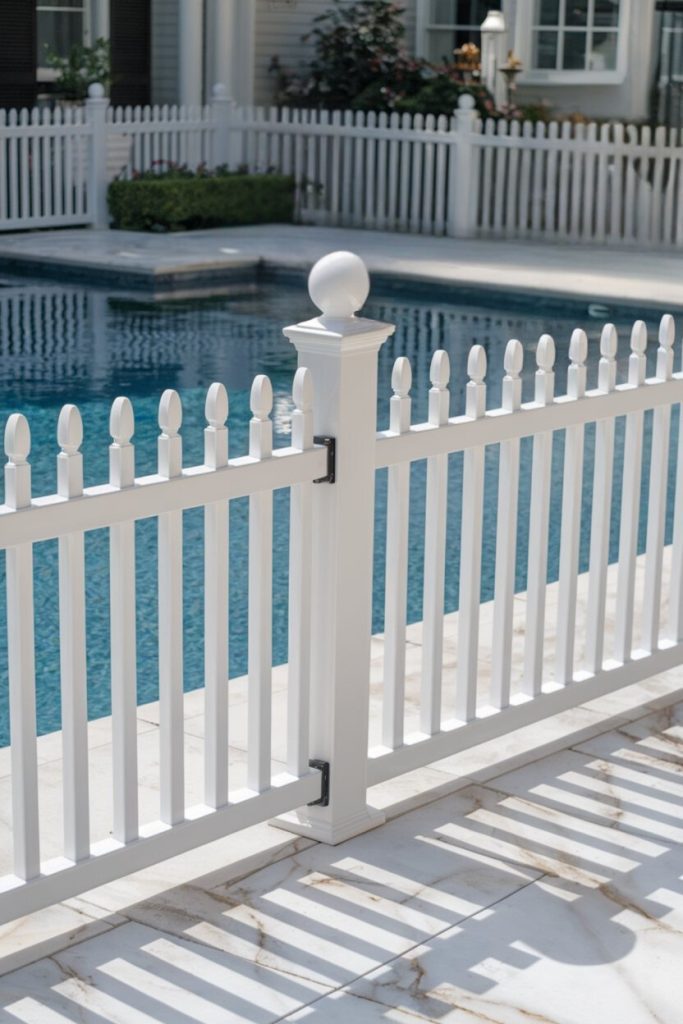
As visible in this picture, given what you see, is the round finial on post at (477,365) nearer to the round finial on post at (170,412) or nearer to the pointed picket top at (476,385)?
the pointed picket top at (476,385)

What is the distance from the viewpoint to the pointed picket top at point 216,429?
2.97 meters

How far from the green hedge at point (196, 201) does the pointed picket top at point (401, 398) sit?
11858 millimetres

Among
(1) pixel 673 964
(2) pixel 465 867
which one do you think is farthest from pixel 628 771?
(1) pixel 673 964

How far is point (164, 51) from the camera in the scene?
58.3 ft

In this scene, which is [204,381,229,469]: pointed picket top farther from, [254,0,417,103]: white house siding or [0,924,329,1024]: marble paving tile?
→ [254,0,417,103]: white house siding

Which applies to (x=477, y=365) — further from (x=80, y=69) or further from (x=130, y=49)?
(x=130, y=49)

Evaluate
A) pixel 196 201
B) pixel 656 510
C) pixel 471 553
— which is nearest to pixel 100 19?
pixel 196 201

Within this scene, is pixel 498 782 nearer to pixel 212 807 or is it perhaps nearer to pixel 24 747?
pixel 212 807

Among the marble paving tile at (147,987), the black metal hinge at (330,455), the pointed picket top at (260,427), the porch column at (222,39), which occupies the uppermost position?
the porch column at (222,39)

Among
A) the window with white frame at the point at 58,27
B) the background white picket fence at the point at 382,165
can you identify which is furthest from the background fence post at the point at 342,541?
the window with white frame at the point at 58,27

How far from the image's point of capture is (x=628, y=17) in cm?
1748

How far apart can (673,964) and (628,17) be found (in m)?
15.9

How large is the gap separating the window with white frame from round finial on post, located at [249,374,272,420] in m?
14.4

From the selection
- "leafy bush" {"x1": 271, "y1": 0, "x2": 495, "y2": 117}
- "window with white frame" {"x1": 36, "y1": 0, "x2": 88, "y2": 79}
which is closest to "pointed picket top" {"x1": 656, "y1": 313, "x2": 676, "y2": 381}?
"leafy bush" {"x1": 271, "y1": 0, "x2": 495, "y2": 117}
